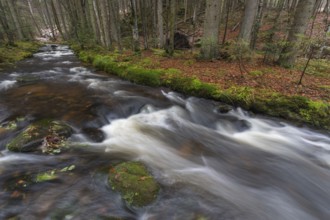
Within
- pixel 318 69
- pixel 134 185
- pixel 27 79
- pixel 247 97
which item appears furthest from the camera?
pixel 318 69

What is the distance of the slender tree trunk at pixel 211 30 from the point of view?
9.42 meters

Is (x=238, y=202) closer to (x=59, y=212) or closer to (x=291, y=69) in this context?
(x=59, y=212)

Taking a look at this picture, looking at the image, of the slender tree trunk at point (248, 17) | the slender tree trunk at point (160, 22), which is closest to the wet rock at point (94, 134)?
the slender tree trunk at point (248, 17)

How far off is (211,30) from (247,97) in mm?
4388

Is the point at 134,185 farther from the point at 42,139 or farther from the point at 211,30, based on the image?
the point at 211,30

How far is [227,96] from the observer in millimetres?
7016

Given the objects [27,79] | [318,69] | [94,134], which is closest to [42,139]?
[94,134]

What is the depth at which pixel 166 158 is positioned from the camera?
489 cm

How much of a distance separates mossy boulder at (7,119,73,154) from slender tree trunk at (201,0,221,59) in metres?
7.42

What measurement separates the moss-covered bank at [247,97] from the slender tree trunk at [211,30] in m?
2.46

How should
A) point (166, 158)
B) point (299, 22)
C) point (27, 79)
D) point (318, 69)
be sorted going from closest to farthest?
point (166, 158) → point (299, 22) → point (27, 79) → point (318, 69)

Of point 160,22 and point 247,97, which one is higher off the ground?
point 160,22

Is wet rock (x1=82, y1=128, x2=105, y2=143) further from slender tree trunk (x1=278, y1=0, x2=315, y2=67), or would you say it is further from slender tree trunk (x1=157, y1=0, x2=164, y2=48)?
slender tree trunk (x1=157, y1=0, x2=164, y2=48)

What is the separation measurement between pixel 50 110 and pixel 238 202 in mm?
5616
